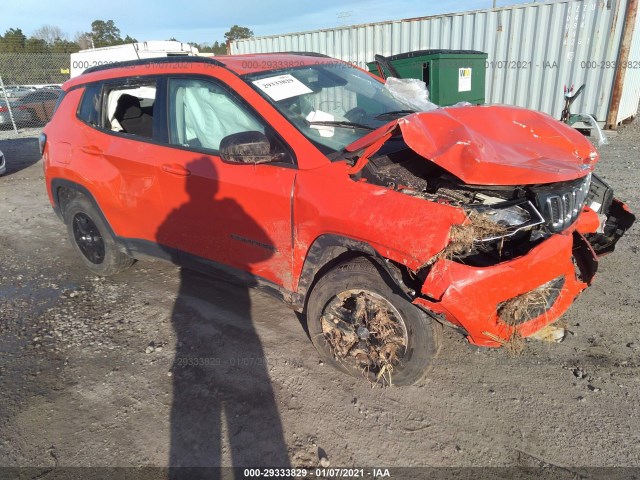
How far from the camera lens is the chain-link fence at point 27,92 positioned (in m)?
13.2

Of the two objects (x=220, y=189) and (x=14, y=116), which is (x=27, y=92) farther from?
(x=220, y=189)

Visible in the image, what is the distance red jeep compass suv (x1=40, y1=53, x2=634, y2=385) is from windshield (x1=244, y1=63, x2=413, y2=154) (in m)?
0.02

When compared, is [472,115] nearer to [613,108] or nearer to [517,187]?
[517,187]

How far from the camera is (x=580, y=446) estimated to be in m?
2.25

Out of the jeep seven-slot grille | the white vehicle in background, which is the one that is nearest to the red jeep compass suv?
the jeep seven-slot grille

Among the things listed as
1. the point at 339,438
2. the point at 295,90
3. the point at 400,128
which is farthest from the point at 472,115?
the point at 339,438

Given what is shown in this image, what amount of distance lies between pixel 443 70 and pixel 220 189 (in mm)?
5696

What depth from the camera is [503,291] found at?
2178mm

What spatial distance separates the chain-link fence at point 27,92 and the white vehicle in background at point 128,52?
1.18 meters

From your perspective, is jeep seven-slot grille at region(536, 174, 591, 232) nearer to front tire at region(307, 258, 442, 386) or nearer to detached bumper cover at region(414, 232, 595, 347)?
detached bumper cover at region(414, 232, 595, 347)

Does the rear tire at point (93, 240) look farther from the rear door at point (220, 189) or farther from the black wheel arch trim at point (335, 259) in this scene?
the black wheel arch trim at point (335, 259)

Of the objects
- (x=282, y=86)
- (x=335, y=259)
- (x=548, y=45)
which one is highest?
(x=548, y=45)

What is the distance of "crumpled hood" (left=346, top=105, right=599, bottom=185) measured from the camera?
221cm

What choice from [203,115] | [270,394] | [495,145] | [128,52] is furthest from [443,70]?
[128,52]
